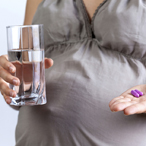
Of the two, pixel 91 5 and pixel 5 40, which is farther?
pixel 5 40

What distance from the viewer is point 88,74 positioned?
0.75 meters

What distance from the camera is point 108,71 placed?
0.76 m

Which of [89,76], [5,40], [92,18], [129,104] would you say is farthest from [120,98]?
[5,40]

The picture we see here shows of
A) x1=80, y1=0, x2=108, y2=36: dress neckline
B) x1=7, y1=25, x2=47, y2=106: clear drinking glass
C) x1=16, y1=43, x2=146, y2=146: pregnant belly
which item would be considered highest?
x1=80, y1=0, x2=108, y2=36: dress neckline

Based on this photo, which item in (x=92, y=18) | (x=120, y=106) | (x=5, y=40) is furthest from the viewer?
(x=5, y=40)

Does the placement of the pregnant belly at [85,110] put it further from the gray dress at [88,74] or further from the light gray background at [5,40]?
the light gray background at [5,40]

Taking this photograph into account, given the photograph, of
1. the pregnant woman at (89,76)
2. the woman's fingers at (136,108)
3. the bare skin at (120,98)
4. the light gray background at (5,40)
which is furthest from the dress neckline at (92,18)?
the light gray background at (5,40)

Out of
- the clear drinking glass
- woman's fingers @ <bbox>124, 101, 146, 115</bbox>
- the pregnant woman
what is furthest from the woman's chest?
woman's fingers @ <bbox>124, 101, 146, 115</bbox>

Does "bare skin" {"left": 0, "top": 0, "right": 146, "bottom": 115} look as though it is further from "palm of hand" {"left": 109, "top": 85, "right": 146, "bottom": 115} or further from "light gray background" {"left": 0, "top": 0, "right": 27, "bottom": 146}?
"light gray background" {"left": 0, "top": 0, "right": 27, "bottom": 146}

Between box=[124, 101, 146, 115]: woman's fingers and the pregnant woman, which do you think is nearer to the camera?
box=[124, 101, 146, 115]: woman's fingers

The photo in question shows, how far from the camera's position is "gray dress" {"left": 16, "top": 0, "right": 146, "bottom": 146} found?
2.25 feet

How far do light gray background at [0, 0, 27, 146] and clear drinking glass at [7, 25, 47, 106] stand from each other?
0.85 m

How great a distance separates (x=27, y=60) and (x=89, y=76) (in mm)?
189

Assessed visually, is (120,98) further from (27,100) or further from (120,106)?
(27,100)
